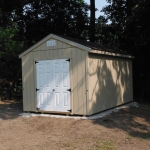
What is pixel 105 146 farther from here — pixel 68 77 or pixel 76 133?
pixel 68 77

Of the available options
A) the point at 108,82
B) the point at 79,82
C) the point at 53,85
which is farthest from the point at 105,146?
the point at 108,82

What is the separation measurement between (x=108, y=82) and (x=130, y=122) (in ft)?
7.32

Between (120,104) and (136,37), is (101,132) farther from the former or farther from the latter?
(136,37)

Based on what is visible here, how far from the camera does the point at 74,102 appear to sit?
8469 millimetres

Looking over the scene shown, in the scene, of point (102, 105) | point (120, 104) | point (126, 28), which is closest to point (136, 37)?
point (126, 28)

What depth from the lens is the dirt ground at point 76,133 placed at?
18.4ft

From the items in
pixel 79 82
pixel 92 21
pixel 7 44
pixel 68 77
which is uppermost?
pixel 92 21

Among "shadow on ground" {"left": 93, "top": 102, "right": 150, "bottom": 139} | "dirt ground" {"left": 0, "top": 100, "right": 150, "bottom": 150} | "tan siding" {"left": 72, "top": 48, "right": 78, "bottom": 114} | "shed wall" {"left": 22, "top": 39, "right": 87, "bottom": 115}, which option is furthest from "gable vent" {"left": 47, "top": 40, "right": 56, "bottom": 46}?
"shadow on ground" {"left": 93, "top": 102, "right": 150, "bottom": 139}

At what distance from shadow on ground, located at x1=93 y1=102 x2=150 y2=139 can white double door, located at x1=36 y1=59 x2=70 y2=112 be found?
5.23 ft

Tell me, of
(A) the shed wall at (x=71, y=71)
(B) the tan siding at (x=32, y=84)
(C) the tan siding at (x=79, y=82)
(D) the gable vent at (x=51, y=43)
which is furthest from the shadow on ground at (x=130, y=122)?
(D) the gable vent at (x=51, y=43)

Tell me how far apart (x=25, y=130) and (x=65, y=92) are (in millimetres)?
2145

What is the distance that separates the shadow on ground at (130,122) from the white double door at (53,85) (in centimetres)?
159

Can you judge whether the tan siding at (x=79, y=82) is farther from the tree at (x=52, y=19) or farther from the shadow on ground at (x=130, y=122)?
the tree at (x=52, y=19)

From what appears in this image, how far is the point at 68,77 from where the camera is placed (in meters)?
8.56
